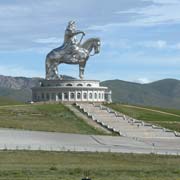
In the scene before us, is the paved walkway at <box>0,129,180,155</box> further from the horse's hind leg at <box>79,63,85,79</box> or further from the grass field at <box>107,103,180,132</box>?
the horse's hind leg at <box>79,63,85,79</box>

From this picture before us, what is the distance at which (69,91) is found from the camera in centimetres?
10550

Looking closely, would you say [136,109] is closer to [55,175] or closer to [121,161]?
[121,161]

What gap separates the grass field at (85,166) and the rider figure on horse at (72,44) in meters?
68.0

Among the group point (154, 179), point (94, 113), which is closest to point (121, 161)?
point (154, 179)

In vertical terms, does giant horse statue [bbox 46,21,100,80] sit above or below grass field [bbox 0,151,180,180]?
above

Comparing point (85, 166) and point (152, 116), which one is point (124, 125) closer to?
point (152, 116)

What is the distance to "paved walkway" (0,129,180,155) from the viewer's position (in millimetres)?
43656

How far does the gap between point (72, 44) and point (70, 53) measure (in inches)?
67.5

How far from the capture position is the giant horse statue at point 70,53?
4205 inches

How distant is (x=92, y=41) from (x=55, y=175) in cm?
8318

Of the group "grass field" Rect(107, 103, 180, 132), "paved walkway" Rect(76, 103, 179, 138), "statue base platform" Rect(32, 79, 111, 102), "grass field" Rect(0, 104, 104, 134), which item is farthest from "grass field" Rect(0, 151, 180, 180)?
"statue base platform" Rect(32, 79, 111, 102)

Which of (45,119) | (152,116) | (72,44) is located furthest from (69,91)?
(45,119)

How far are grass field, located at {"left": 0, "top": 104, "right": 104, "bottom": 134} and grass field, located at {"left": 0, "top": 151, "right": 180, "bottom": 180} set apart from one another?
23920 millimetres

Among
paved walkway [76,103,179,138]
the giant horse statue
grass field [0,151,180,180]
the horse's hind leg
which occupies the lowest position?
grass field [0,151,180,180]
